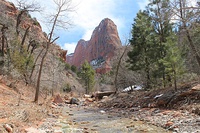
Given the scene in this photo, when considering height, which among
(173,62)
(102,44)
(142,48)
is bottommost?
(173,62)

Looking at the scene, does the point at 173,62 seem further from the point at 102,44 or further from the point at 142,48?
the point at 102,44

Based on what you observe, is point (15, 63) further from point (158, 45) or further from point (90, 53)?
point (90, 53)

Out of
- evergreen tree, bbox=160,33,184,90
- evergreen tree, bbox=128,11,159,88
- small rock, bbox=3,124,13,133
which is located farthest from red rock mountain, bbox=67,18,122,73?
small rock, bbox=3,124,13,133

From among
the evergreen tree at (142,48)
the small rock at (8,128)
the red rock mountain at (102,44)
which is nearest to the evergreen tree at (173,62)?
the evergreen tree at (142,48)

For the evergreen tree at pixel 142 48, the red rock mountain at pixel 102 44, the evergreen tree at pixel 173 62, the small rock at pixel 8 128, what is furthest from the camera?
the red rock mountain at pixel 102 44

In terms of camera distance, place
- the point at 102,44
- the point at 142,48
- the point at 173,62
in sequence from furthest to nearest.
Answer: the point at 102,44
the point at 142,48
the point at 173,62

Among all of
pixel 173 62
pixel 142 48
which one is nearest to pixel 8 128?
pixel 173 62

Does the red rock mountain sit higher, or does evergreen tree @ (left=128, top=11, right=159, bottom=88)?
the red rock mountain

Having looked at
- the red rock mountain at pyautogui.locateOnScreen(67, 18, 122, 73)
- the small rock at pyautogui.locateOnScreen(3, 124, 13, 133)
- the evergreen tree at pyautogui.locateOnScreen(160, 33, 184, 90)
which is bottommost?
the small rock at pyautogui.locateOnScreen(3, 124, 13, 133)

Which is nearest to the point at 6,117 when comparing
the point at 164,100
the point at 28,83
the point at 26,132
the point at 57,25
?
the point at 26,132

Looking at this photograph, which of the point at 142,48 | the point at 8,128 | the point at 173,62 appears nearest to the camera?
the point at 8,128

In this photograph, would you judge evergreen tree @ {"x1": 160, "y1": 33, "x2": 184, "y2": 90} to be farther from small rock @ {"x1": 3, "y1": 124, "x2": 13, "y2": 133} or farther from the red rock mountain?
the red rock mountain

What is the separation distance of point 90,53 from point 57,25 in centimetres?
13683

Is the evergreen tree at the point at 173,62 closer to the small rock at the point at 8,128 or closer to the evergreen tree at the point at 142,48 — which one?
the evergreen tree at the point at 142,48
